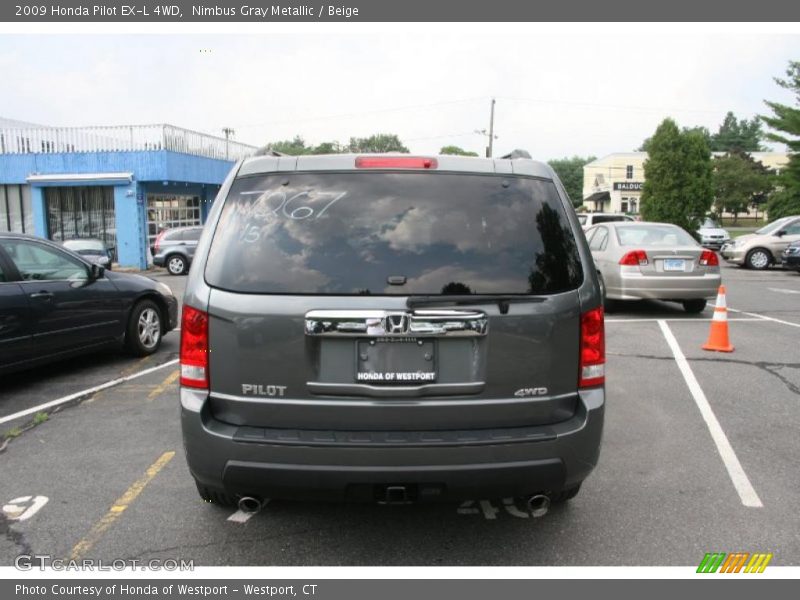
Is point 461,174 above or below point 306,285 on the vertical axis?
above

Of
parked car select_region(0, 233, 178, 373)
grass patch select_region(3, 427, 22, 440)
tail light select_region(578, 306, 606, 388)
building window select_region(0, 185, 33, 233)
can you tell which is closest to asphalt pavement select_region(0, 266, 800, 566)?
grass patch select_region(3, 427, 22, 440)

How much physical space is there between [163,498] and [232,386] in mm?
1410

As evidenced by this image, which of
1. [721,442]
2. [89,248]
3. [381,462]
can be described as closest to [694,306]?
[721,442]

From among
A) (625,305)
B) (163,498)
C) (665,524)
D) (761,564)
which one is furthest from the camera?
A: (625,305)

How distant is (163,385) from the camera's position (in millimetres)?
6461

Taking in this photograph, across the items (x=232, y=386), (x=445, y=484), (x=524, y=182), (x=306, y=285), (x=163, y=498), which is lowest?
(x=163, y=498)

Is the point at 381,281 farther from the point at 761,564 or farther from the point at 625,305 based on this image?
the point at 625,305

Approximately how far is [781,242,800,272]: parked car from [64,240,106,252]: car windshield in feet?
65.5

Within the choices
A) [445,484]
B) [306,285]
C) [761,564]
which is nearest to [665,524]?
[761,564]

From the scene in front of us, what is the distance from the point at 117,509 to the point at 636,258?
867 cm

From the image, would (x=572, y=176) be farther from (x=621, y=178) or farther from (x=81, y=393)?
(x=81, y=393)

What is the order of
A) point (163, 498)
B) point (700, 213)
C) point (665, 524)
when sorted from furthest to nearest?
point (700, 213)
point (163, 498)
point (665, 524)

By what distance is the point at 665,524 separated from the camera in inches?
140

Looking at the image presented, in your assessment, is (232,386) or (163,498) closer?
(232,386)
